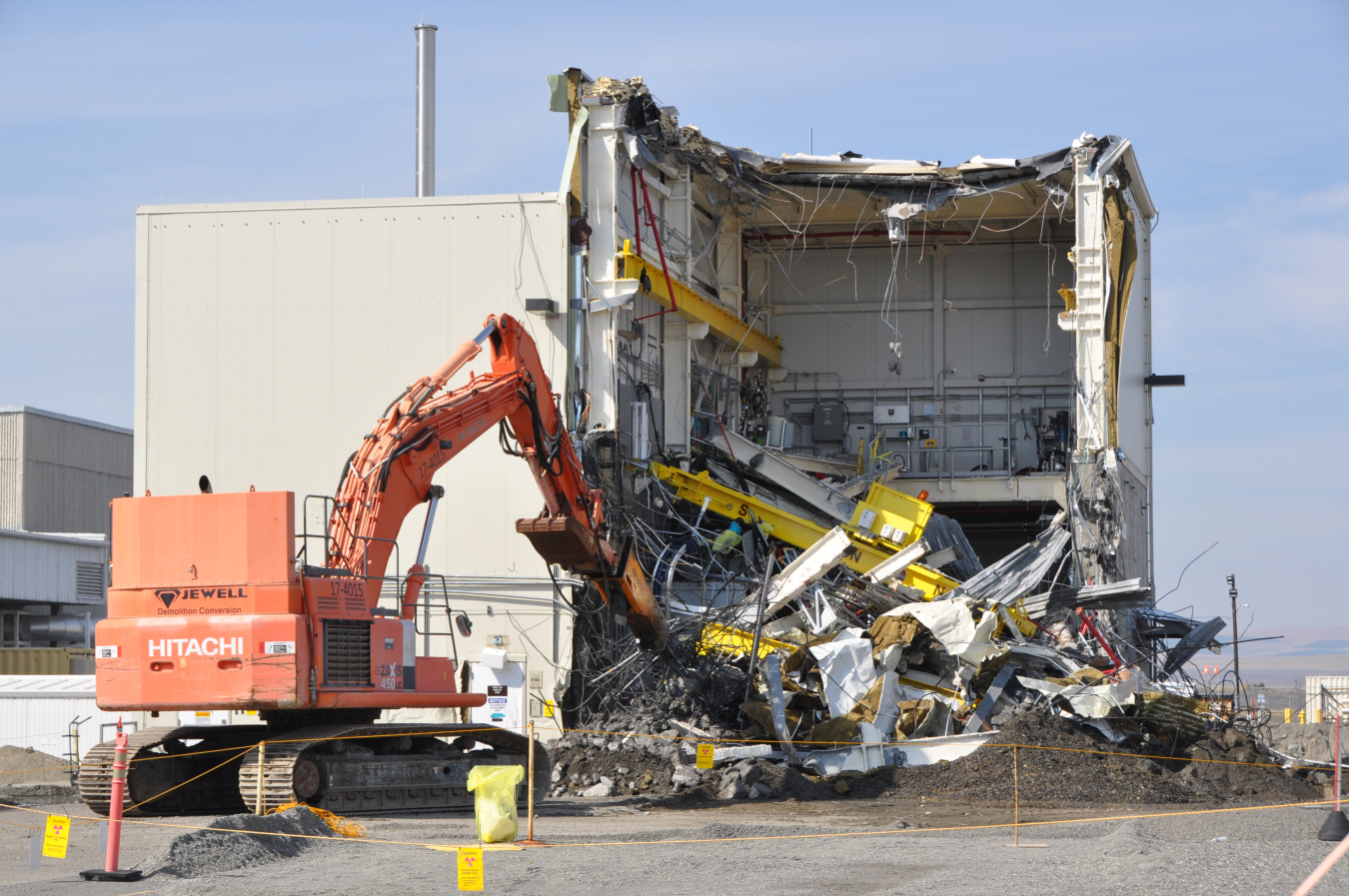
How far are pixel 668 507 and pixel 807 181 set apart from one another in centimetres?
662

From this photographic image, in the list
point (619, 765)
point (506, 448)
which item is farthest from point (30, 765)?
point (506, 448)

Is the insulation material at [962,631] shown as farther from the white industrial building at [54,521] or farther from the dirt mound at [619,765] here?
A: the white industrial building at [54,521]

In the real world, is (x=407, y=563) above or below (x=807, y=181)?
below

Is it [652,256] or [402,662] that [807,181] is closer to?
[652,256]

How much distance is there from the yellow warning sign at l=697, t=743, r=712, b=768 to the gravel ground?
1.54 metres

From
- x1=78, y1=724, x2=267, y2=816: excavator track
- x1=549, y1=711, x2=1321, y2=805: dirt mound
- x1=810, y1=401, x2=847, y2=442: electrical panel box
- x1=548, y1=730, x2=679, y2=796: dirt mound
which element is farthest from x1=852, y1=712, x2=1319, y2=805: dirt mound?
x1=810, y1=401, x2=847, y2=442: electrical panel box

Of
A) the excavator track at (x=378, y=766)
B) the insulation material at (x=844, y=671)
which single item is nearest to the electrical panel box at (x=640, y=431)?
the insulation material at (x=844, y=671)

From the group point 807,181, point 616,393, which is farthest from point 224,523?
point 807,181

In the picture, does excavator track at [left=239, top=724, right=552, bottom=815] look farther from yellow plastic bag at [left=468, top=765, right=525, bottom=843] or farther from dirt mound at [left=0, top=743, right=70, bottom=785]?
dirt mound at [left=0, top=743, right=70, bottom=785]

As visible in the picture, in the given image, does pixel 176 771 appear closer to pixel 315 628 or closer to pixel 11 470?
pixel 315 628

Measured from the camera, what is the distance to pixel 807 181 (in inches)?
1003

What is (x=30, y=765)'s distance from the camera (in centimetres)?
2253

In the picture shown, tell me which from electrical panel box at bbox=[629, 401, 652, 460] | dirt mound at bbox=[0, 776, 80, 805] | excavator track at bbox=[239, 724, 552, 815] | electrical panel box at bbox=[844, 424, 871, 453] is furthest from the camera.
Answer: electrical panel box at bbox=[844, 424, 871, 453]

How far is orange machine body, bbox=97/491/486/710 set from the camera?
1323 cm
